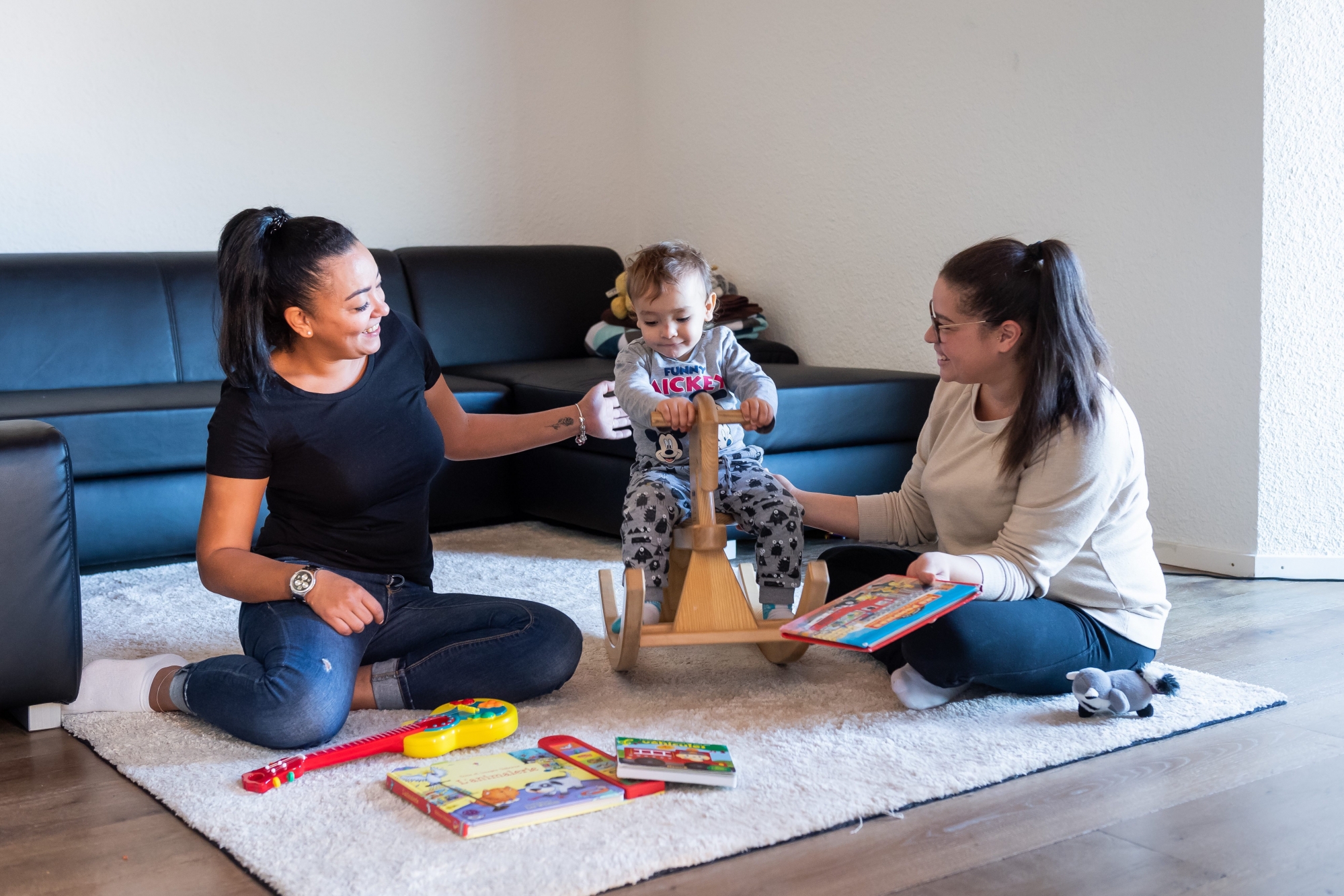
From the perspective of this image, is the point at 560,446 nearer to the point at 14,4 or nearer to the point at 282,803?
the point at 282,803

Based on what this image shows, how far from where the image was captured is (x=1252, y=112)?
7.99 feet

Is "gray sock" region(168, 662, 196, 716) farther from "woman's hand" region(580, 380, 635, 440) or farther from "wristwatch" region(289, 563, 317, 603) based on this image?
"woman's hand" region(580, 380, 635, 440)

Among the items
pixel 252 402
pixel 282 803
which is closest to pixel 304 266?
pixel 252 402

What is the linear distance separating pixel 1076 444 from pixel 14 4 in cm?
313

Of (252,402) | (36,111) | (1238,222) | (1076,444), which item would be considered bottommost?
(1076,444)

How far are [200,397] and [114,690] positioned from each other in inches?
47.8

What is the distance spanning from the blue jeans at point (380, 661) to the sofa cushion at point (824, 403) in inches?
40.9

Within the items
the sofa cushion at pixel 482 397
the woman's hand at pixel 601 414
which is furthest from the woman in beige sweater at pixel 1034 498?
the sofa cushion at pixel 482 397

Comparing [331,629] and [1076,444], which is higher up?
[1076,444]

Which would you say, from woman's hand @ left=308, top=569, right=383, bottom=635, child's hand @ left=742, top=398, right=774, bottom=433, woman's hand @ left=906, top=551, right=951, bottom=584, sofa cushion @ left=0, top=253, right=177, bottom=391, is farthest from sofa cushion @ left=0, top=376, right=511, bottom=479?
woman's hand @ left=906, top=551, right=951, bottom=584

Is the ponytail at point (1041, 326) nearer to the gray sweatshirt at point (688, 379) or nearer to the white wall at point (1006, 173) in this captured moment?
the gray sweatshirt at point (688, 379)

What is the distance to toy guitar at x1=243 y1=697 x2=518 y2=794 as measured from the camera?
4.79ft

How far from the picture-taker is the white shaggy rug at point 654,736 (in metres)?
1.23

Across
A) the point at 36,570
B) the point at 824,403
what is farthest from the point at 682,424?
the point at 824,403
